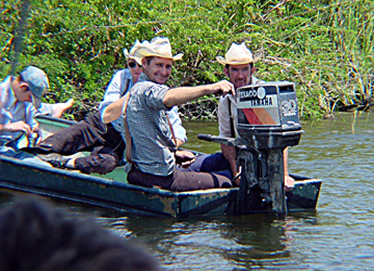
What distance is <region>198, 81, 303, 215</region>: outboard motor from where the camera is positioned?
16.7 ft

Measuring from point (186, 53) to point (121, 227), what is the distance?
21.2ft

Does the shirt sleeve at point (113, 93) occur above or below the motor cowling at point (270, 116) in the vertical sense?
above

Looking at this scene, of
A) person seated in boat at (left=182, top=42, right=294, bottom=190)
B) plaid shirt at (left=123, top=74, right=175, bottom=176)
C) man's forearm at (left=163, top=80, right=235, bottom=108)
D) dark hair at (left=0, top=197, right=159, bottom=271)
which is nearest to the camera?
dark hair at (left=0, top=197, right=159, bottom=271)

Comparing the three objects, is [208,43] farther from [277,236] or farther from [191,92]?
[191,92]

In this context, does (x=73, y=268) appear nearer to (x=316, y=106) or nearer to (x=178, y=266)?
(x=178, y=266)

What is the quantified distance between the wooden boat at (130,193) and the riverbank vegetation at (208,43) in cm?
317

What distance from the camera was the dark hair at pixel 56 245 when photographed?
509mm

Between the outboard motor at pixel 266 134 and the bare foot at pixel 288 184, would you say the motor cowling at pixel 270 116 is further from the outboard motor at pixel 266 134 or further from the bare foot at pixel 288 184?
the bare foot at pixel 288 184

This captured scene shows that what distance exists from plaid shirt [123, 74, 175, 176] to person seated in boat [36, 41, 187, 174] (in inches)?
39.1

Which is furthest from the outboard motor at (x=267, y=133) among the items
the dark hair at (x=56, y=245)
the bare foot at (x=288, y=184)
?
the dark hair at (x=56, y=245)

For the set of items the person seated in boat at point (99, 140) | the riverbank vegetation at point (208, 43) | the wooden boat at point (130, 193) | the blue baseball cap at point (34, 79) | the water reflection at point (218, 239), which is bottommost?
the water reflection at point (218, 239)

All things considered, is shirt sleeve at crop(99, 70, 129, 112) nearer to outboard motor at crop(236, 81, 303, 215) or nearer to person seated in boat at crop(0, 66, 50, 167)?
person seated in boat at crop(0, 66, 50, 167)

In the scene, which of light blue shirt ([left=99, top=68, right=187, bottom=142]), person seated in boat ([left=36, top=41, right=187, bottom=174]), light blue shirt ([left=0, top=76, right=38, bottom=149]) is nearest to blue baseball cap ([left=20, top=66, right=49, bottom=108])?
light blue shirt ([left=0, top=76, right=38, bottom=149])

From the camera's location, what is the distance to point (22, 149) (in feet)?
22.2
